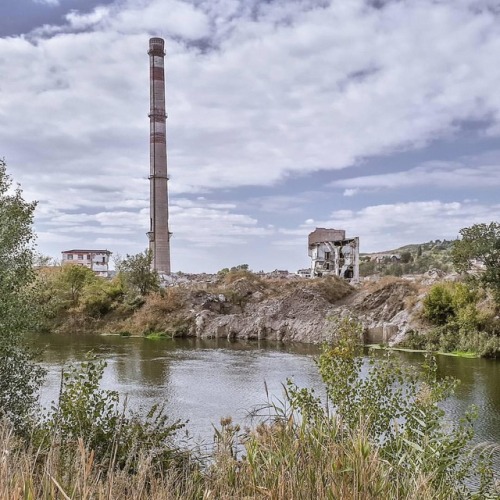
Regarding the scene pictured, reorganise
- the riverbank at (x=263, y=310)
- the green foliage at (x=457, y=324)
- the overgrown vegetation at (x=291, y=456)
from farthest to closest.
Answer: the riverbank at (x=263, y=310), the green foliage at (x=457, y=324), the overgrown vegetation at (x=291, y=456)

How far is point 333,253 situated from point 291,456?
51.9m

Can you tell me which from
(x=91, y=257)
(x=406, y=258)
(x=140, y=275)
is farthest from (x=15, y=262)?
(x=91, y=257)

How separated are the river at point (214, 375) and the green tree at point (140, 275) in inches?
379

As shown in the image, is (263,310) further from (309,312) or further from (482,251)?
(482,251)

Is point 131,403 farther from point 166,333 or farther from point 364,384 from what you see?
point 166,333

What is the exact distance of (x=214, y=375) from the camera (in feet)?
75.6

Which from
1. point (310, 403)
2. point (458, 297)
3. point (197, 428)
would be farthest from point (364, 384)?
point (458, 297)

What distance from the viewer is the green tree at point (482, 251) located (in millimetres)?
27670

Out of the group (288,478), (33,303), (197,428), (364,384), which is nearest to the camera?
(288,478)

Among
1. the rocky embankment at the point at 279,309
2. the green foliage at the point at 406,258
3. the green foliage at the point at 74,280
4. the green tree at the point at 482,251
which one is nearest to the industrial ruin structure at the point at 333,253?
the rocky embankment at the point at 279,309

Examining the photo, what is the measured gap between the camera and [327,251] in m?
56.9

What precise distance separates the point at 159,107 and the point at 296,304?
24309 mm

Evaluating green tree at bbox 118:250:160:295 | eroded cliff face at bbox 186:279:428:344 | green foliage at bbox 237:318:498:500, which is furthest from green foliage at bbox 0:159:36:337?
green tree at bbox 118:250:160:295

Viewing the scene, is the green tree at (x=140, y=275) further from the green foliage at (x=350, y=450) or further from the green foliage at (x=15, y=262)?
the green foliage at (x=350, y=450)
